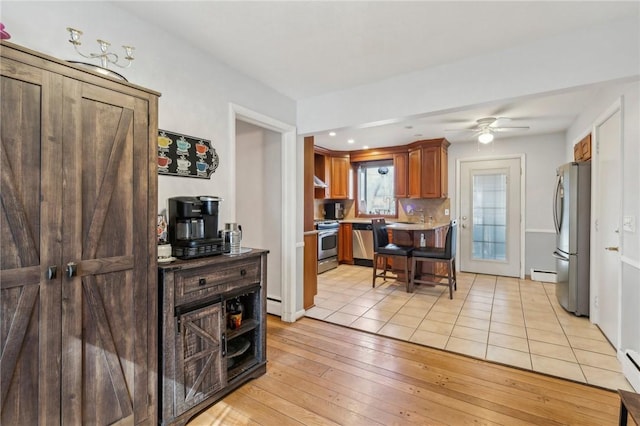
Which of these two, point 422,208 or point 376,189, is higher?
point 376,189

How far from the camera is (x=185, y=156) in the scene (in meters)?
2.13

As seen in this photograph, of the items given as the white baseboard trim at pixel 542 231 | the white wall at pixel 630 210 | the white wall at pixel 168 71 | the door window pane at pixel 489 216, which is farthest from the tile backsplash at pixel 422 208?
the white wall at pixel 630 210

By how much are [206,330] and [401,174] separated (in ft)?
16.3

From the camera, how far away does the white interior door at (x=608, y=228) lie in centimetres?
256

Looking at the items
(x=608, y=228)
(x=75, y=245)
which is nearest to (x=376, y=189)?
(x=608, y=228)

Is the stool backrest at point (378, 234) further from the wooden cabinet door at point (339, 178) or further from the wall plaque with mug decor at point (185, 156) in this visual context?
the wall plaque with mug decor at point (185, 156)

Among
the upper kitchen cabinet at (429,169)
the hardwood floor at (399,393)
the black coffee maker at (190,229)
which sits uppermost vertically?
the upper kitchen cabinet at (429,169)

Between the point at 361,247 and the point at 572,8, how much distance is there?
489 cm

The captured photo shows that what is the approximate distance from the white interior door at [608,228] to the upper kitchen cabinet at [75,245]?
11.6ft

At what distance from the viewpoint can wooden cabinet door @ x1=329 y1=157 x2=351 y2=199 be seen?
6.36 meters

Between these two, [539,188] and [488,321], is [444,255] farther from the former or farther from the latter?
[539,188]

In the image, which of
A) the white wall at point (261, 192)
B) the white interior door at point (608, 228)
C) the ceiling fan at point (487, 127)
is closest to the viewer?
the white interior door at point (608, 228)

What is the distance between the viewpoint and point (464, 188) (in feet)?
18.4

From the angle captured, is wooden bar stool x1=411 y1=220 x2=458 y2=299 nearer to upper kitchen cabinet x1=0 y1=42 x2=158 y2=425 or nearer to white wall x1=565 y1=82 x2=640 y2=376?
white wall x1=565 y1=82 x2=640 y2=376
